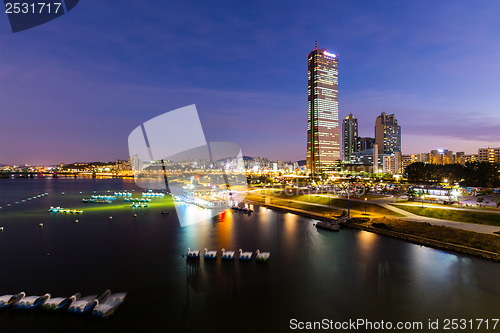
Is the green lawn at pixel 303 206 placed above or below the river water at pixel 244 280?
above

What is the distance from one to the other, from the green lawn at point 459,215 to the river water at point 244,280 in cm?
582

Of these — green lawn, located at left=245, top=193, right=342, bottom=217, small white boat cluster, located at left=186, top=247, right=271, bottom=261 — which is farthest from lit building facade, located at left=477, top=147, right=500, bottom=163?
small white boat cluster, located at left=186, top=247, right=271, bottom=261

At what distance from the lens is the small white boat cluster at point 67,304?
10.4m

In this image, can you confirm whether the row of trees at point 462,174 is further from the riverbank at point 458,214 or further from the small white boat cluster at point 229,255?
the small white boat cluster at point 229,255

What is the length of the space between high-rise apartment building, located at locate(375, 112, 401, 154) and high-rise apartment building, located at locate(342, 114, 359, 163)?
27857 mm

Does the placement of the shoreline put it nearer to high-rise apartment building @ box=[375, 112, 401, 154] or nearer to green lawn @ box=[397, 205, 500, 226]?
green lawn @ box=[397, 205, 500, 226]

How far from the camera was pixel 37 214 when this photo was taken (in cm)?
3156

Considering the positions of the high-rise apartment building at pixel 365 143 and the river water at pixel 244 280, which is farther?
the high-rise apartment building at pixel 365 143

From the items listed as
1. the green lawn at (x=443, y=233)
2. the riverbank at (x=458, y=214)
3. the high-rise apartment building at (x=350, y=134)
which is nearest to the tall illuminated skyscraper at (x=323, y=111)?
the high-rise apartment building at (x=350, y=134)

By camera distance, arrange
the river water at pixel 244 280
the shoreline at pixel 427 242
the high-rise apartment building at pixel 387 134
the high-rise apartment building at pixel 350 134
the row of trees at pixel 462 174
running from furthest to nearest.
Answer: the high-rise apartment building at pixel 350 134, the high-rise apartment building at pixel 387 134, the row of trees at pixel 462 174, the shoreline at pixel 427 242, the river water at pixel 244 280

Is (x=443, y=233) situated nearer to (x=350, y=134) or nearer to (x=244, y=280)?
(x=244, y=280)

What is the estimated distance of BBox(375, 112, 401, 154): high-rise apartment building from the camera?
14275 centimetres

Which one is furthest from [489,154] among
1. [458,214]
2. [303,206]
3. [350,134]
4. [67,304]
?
[67,304]

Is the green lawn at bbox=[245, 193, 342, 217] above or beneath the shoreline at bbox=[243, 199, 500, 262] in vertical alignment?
above
